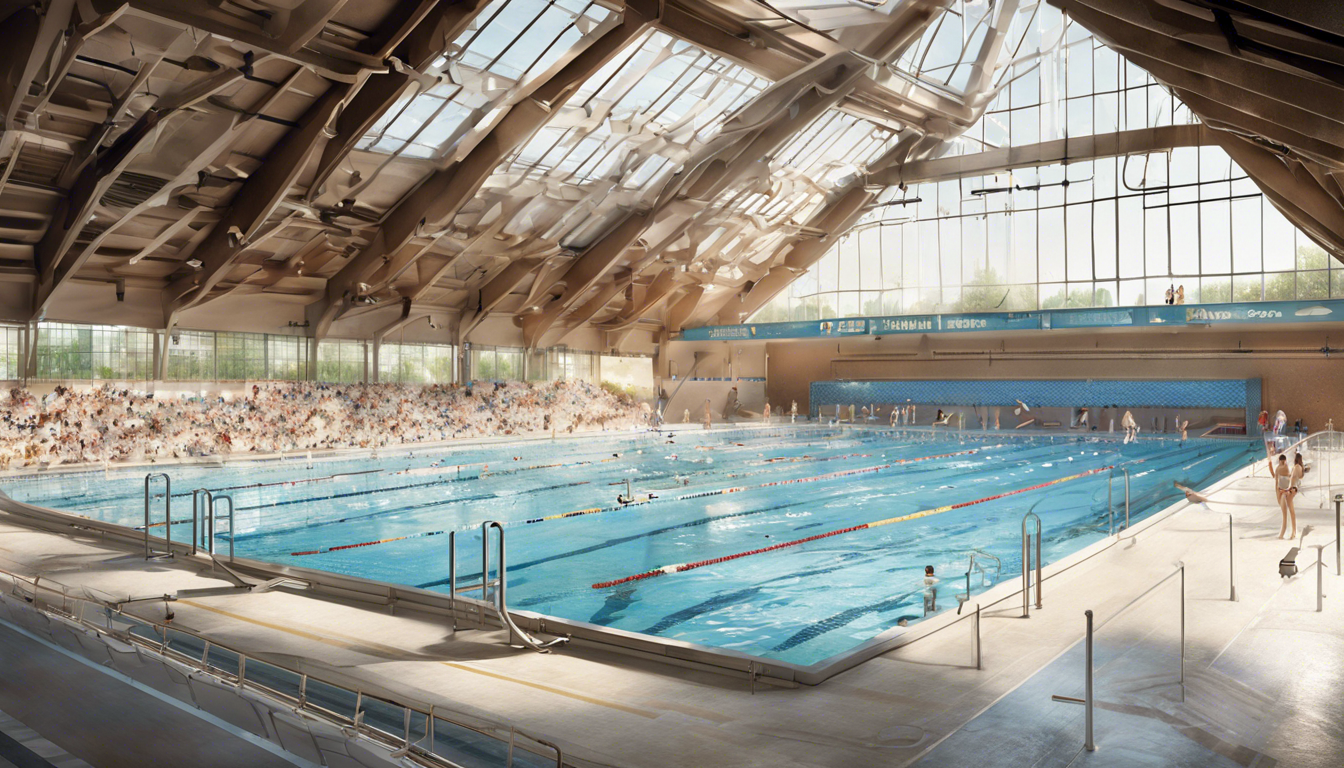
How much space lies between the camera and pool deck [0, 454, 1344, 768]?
12.1 feet

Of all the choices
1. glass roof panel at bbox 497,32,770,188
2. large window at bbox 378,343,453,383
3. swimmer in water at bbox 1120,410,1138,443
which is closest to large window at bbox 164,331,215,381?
large window at bbox 378,343,453,383

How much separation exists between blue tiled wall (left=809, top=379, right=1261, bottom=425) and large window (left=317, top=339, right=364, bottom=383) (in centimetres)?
1677

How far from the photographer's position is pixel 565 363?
29.2 metres

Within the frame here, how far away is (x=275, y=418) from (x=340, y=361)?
9.52 feet

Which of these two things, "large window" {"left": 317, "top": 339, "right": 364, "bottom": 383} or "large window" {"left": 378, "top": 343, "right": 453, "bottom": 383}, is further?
"large window" {"left": 378, "top": 343, "right": 453, "bottom": 383}

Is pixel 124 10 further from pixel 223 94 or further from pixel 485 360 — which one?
pixel 485 360

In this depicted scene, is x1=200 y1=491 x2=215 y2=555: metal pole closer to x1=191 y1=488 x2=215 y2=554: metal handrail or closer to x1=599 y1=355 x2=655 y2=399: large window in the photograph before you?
x1=191 y1=488 x2=215 y2=554: metal handrail

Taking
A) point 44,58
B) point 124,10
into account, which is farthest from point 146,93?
point 124,10

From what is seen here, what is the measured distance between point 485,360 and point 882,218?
1442cm

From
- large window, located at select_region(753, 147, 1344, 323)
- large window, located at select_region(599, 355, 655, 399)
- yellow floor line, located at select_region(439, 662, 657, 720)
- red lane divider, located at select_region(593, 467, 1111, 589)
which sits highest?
large window, located at select_region(753, 147, 1344, 323)

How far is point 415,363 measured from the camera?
25.0 metres

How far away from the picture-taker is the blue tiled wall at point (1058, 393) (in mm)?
24938

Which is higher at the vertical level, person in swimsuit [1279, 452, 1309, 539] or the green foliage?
the green foliage

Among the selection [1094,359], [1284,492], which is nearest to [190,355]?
[1284,492]
